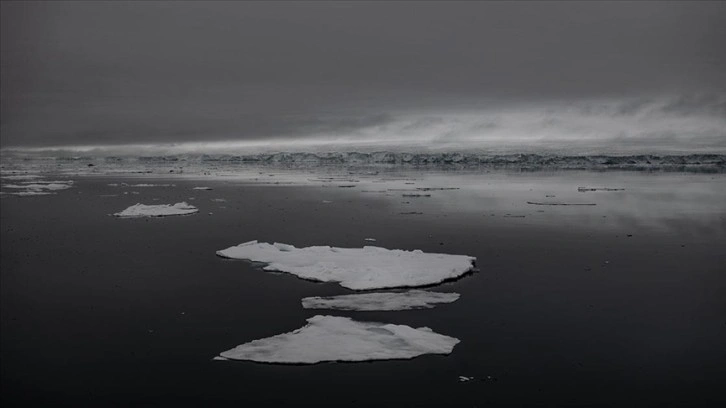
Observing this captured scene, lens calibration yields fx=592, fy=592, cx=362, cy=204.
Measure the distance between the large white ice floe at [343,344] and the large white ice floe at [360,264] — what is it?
101 inches

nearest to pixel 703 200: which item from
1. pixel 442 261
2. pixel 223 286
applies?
pixel 442 261

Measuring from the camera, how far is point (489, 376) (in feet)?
21.8

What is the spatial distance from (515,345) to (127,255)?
10.2 metres

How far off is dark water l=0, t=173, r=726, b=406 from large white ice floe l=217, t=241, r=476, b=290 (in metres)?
0.41

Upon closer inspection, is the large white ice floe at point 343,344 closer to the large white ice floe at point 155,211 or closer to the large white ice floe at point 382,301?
the large white ice floe at point 382,301

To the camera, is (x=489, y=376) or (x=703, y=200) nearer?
(x=489, y=376)

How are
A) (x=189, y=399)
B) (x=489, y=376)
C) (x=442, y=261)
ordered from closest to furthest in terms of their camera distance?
(x=189, y=399), (x=489, y=376), (x=442, y=261)

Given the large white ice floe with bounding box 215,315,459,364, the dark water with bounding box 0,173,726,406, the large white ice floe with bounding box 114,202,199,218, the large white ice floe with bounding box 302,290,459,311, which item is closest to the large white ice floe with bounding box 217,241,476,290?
the dark water with bounding box 0,173,726,406

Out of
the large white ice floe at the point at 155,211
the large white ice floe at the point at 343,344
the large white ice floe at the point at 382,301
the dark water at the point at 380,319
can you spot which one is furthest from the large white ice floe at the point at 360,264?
the large white ice floe at the point at 155,211

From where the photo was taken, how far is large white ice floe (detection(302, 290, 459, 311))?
9255 mm

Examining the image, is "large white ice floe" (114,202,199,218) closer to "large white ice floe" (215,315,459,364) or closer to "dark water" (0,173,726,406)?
"dark water" (0,173,726,406)

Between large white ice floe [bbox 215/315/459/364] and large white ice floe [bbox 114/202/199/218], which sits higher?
large white ice floe [bbox 114/202/199/218]

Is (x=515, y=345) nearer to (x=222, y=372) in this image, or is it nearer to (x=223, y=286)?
(x=222, y=372)

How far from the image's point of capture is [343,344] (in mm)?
7461
